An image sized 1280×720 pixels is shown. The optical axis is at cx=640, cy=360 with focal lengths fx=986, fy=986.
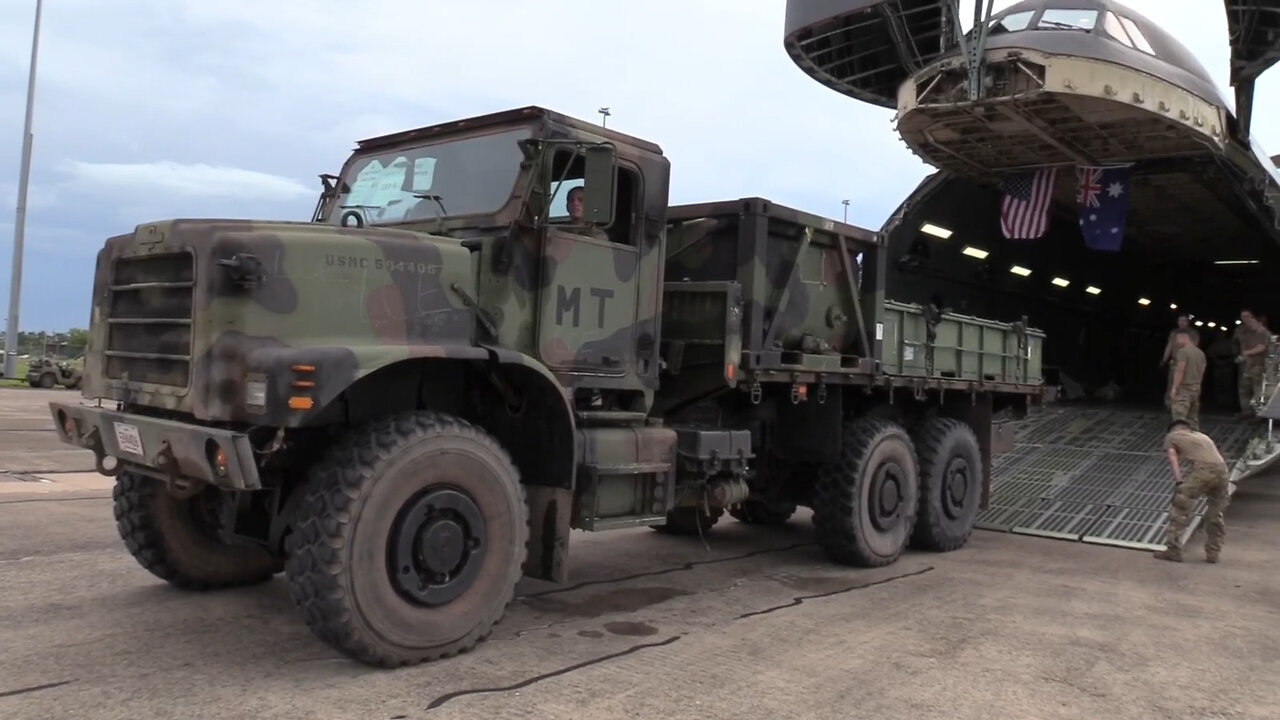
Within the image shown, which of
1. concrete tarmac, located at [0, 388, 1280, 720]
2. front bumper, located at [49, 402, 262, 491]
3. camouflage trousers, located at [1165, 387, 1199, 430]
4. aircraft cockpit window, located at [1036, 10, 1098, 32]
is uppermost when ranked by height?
aircraft cockpit window, located at [1036, 10, 1098, 32]

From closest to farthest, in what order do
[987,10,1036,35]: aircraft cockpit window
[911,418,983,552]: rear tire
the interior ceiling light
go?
[911,418,983,552]: rear tire → [987,10,1036,35]: aircraft cockpit window → the interior ceiling light

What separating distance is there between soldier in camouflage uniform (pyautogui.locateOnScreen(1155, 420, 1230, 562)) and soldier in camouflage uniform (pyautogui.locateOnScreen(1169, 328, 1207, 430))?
75 cm

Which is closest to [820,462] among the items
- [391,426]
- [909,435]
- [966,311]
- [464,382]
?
[909,435]

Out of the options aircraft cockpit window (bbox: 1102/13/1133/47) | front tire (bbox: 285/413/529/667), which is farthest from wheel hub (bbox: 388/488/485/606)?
aircraft cockpit window (bbox: 1102/13/1133/47)

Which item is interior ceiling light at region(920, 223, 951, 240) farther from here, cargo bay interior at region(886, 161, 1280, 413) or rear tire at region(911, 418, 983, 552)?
rear tire at region(911, 418, 983, 552)

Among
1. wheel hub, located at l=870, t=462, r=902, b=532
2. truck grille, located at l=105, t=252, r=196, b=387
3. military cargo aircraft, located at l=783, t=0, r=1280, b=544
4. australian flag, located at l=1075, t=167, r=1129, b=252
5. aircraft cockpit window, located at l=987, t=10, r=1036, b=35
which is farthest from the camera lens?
australian flag, located at l=1075, t=167, r=1129, b=252

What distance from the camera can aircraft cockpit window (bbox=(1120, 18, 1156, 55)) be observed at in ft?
44.9

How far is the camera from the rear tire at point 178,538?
5.46 meters

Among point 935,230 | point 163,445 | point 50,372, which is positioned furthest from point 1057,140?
point 50,372

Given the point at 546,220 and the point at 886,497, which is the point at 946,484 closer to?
the point at 886,497

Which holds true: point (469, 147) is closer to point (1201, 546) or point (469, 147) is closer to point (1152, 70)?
point (1201, 546)

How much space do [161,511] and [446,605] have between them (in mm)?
1964

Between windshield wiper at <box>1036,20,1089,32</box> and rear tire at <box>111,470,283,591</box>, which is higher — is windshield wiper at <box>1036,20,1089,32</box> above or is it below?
above

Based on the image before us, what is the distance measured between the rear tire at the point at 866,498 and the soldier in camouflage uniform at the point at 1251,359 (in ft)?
24.2
